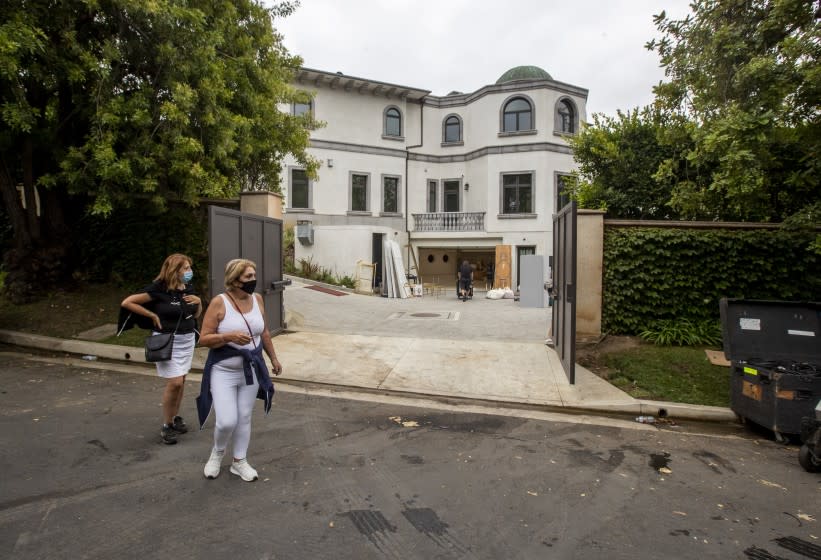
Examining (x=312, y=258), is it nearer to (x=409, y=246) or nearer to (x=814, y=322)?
(x=409, y=246)

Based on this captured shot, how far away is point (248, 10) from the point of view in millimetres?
10539

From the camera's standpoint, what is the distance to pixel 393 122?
24.5 m

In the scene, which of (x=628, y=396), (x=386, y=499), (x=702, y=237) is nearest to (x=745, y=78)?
(x=702, y=237)

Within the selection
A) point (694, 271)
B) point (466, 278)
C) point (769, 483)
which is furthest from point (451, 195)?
point (769, 483)

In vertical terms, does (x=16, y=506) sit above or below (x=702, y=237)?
below

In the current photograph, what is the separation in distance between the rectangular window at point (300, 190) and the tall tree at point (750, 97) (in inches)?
653

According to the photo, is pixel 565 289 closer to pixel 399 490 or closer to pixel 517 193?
pixel 399 490

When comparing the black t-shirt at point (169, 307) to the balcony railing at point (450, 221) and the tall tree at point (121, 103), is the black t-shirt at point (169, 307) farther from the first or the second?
the balcony railing at point (450, 221)

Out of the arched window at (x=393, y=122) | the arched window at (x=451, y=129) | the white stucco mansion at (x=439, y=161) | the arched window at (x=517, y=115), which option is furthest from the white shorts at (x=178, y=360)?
the arched window at (x=451, y=129)

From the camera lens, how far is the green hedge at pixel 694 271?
26.0 feet

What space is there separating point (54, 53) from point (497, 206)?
60.0 feet

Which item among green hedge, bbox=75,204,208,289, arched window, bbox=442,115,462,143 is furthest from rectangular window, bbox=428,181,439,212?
green hedge, bbox=75,204,208,289

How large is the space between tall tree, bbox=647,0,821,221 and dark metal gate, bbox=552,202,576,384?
2023mm

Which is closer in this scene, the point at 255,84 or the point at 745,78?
the point at 745,78
